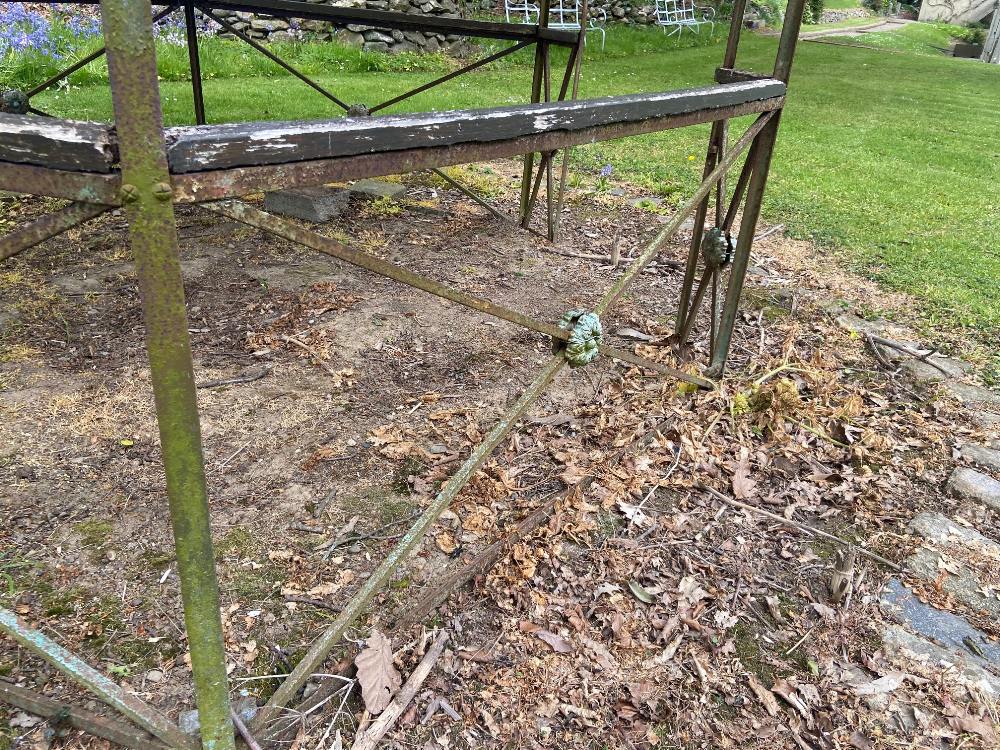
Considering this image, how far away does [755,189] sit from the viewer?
10.2ft

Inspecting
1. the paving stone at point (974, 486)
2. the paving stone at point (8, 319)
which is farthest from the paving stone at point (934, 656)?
the paving stone at point (8, 319)

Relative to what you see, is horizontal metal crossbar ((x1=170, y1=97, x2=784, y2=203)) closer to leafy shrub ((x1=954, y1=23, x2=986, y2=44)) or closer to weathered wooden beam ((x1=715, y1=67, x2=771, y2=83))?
weathered wooden beam ((x1=715, y1=67, x2=771, y2=83))

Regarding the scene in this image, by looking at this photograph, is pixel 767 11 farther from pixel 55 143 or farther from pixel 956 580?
pixel 55 143

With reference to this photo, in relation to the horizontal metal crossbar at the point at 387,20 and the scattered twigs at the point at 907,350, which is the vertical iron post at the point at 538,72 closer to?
the horizontal metal crossbar at the point at 387,20

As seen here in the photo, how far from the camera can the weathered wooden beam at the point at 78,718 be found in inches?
65.8

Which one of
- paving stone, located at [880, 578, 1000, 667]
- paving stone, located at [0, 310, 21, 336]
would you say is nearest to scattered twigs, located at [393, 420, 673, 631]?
paving stone, located at [880, 578, 1000, 667]

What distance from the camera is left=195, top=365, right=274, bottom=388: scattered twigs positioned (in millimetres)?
3242

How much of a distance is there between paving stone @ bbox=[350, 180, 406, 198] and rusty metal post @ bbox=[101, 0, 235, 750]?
462 centimetres

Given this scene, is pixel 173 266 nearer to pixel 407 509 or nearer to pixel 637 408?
pixel 407 509

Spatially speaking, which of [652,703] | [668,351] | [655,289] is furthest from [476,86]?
[652,703]

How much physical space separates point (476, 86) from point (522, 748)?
1013 centimetres

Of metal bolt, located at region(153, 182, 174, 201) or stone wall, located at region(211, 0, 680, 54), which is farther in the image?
stone wall, located at region(211, 0, 680, 54)

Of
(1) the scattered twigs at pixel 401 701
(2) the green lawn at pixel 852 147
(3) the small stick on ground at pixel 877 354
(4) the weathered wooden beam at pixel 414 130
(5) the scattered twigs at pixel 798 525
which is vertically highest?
(4) the weathered wooden beam at pixel 414 130

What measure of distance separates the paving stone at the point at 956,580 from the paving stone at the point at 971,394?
126 centimetres
